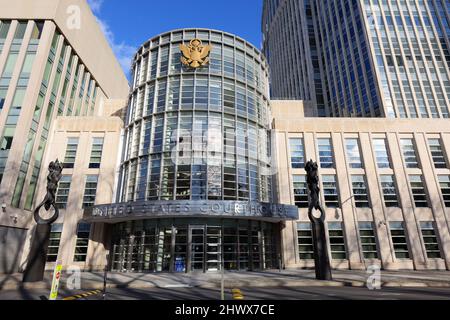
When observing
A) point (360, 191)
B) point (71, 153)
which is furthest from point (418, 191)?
point (71, 153)

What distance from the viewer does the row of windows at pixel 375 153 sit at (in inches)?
1190

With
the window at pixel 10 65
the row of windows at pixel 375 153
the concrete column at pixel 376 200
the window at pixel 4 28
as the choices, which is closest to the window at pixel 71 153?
the window at pixel 10 65

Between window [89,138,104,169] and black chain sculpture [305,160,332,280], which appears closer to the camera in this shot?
black chain sculpture [305,160,332,280]

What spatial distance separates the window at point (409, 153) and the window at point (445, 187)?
279cm

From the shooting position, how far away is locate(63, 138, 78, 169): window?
96.7 ft

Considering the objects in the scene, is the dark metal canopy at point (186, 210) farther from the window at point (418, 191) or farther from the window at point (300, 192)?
the window at point (418, 191)

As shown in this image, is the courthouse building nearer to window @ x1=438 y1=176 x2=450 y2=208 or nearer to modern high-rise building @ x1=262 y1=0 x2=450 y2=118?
window @ x1=438 y1=176 x2=450 y2=208

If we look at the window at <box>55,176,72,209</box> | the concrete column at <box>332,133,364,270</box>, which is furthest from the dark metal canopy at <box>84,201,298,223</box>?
the concrete column at <box>332,133,364,270</box>

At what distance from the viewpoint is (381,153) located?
30.7 m

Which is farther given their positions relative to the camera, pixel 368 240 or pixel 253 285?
pixel 368 240

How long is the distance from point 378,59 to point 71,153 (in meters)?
63.3

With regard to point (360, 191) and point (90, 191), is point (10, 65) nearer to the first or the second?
point (90, 191)

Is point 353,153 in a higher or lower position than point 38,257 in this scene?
higher

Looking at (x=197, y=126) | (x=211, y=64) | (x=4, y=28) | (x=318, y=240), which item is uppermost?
(x=4, y=28)
